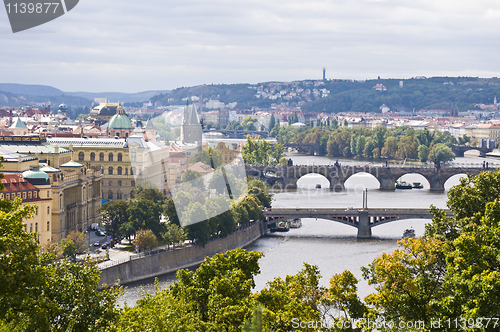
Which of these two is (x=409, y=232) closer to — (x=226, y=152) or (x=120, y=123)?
(x=120, y=123)

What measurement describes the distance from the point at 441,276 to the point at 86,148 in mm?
33244

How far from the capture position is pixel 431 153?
91938mm

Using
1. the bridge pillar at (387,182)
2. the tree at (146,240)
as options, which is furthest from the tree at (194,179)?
the bridge pillar at (387,182)

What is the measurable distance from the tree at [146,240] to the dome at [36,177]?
173 inches

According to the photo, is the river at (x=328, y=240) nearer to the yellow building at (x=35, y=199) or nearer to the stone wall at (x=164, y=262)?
the stone wall at (x=164, y=262)

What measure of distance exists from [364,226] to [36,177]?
17686mm

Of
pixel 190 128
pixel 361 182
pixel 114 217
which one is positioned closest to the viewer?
pixel 114 217

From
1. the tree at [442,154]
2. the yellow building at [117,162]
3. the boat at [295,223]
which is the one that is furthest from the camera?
the tree at [442,154]

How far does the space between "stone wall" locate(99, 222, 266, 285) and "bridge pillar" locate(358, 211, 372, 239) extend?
6.68m

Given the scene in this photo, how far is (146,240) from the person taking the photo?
1276 inches

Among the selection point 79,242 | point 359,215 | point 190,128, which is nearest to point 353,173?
point 190,128

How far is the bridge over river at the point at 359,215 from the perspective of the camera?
42281 millimetres

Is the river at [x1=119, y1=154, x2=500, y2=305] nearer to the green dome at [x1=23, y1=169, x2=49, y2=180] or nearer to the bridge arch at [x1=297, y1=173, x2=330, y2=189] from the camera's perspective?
the bridge arch at [x1=297, y1=173, x2=330, y2=189]

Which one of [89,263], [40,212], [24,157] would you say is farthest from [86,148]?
[89,263]
